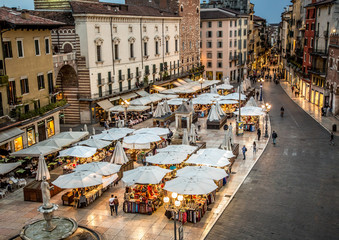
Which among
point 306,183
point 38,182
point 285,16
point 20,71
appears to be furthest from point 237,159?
point 285,16

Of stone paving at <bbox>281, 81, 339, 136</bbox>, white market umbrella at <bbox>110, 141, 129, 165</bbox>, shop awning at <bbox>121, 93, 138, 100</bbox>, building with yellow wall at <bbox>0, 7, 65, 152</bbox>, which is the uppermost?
building with yellow wall at <bbox>0, 7, 65, 152</bbox>

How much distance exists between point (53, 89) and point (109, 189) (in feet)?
59.8

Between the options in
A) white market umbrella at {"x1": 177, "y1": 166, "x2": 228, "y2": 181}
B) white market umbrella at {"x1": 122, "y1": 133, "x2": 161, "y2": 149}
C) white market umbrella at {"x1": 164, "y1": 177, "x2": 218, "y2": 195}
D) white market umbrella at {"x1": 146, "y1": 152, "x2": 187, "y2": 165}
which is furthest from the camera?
white market umbrella at {"x1": 122, "y1": 133, "x2": 161, "y2": 149}

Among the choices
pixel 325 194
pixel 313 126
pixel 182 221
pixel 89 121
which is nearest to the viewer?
pixel 182 221

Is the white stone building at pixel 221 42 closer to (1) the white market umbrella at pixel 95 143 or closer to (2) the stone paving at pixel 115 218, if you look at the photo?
(1) the white market umbrella at pixel 95 143

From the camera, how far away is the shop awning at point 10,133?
3002 cm

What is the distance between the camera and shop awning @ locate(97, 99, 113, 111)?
4691 centimetres

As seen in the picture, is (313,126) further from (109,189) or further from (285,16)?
(285,16)

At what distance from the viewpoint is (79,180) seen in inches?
866

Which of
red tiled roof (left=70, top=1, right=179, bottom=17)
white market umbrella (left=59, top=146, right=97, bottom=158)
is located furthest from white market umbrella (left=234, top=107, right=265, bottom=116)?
red tiled roof (left=70, top=1, right=179, bottom=17)

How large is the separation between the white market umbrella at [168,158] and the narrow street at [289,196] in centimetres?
454

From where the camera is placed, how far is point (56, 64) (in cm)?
4156

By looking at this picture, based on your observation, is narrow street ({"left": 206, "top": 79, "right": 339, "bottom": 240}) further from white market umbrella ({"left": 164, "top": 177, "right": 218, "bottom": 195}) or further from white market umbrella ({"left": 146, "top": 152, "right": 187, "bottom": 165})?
white market umbrella ({"left": 146, "top": 152, "right": 187, "bottom": 165})

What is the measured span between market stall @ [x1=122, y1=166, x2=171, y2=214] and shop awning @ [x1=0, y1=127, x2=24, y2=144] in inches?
501
